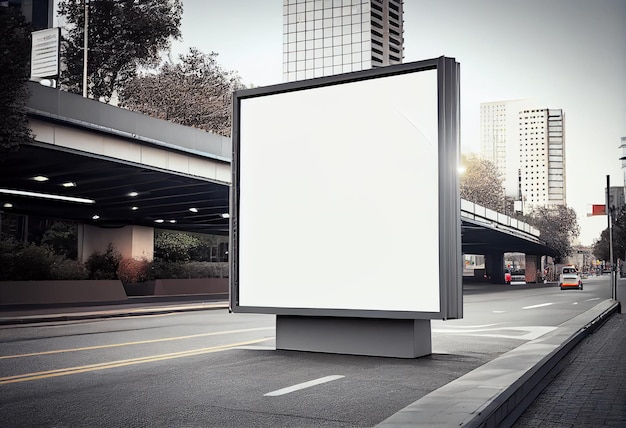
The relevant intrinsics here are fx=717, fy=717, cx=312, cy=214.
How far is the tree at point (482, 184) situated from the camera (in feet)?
380

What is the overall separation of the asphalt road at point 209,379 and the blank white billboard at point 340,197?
1151 mm

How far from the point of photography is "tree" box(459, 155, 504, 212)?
116 meters

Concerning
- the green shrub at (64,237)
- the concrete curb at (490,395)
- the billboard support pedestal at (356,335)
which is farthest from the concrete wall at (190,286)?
the concrete curb at (490,395)

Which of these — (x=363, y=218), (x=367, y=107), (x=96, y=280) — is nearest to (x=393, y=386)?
(x=363, y=218)

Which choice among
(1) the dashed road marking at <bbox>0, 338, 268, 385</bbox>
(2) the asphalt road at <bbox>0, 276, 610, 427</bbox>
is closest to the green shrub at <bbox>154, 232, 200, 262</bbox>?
(2) the asphalt road at <bbox>0, 276, 610, 427</bbox>

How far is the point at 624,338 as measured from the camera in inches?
650

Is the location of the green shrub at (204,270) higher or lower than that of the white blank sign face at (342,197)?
lower

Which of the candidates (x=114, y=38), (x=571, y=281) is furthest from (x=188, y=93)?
(x=571, y=281)

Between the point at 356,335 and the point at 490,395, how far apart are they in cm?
470

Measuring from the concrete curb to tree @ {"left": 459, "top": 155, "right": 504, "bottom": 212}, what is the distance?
10617cm

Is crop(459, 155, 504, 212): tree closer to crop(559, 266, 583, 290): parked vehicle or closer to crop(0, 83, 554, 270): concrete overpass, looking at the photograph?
crop(559, 266, 583, 290): parked vehicle

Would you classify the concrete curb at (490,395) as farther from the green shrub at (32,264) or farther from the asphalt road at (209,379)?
the green shrub at (32,264)

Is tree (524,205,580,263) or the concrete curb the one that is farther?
tree (524,205,580,263)

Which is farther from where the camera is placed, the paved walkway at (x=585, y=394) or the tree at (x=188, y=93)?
the tree at (x=188, y=93)
